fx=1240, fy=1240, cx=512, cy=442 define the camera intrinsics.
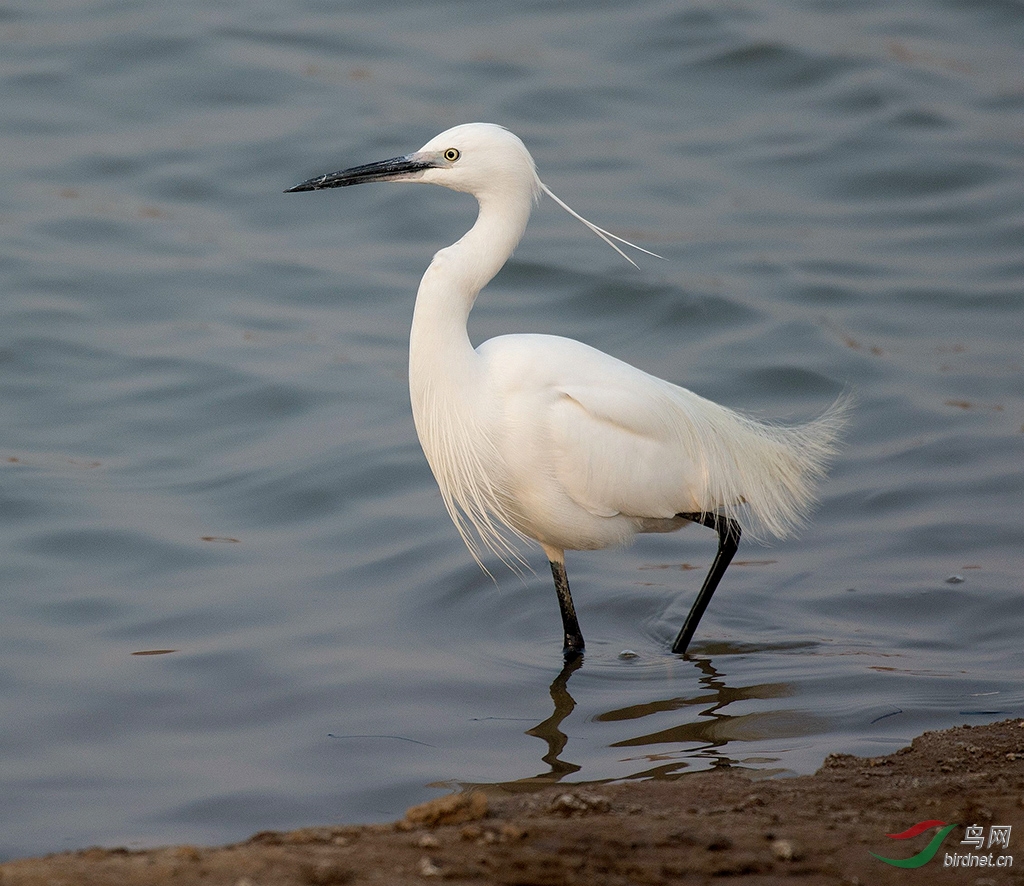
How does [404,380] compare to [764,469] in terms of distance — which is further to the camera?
[404,380]

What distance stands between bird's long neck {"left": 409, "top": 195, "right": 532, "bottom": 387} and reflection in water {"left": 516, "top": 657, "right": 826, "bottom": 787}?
1374 mm

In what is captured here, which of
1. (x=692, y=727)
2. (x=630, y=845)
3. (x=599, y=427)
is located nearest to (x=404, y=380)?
(x=599, y=427)

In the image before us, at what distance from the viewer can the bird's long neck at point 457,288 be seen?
4668mm

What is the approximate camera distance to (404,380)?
8297 mm

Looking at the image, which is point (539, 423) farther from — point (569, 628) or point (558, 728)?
point (558, 728)

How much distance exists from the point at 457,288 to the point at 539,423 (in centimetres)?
61

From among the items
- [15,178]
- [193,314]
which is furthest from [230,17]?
[193,314]

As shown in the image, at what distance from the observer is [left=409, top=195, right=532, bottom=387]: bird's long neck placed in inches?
184

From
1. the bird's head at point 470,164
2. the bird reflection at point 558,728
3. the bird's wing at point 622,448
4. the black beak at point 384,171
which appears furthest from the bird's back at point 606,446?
the black beak at point 384,171

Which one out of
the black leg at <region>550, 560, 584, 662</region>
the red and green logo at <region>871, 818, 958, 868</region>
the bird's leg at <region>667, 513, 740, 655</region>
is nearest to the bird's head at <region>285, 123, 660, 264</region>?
the bird's leg at <region>667, 513, 740, 655</region>

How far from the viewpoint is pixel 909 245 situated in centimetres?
1053

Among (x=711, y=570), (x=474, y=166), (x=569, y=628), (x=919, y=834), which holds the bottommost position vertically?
(x=569, y=628)

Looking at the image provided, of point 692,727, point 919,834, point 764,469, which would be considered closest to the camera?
point 919,834

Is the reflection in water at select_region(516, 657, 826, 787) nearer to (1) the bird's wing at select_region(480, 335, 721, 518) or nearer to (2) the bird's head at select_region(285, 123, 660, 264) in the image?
(1) the bird's wing at select_region(480, 335, 721, 518)
